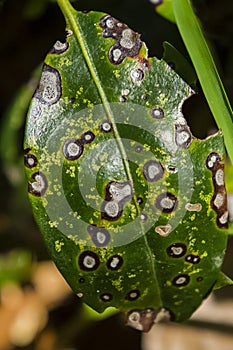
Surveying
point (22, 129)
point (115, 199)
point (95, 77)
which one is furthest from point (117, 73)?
point (22, 129)

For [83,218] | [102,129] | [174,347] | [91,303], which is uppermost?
[102,129]

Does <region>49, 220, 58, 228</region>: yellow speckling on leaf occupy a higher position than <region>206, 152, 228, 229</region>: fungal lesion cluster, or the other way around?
<region>206, 152, 228, 229</region>: fungal lesion cluster

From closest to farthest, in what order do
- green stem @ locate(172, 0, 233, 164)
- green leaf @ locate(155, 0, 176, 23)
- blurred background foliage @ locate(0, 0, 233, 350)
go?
green stem @ locate(172, 0, 233, 164) → green leaf @ locate(155, 0, 176, 23) → blurred background foliage @ locate(0, 0, 233, 350)

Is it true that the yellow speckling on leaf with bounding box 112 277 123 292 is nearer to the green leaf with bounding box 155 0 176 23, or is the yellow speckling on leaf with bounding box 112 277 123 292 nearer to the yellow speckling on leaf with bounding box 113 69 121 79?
the yellow speckling on leaf with bounding box 113 69 121 79

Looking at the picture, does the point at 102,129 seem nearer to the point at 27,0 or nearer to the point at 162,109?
the point at 162,109

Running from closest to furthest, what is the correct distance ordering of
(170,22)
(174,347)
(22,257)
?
(170,22) < (174,347) < (22,257)

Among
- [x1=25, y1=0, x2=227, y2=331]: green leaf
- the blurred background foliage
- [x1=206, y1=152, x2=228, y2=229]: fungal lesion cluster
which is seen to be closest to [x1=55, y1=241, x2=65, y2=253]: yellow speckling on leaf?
[x1=25, y1=0, x2=227, y2=331]: green leaf

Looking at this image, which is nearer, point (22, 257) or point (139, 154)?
point (139, 154)

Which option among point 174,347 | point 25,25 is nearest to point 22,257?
point 174,347
